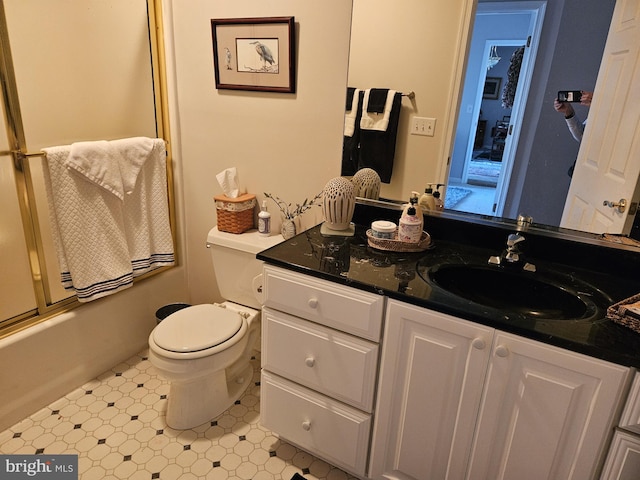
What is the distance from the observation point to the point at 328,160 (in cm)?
191

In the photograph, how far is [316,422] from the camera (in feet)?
5.14

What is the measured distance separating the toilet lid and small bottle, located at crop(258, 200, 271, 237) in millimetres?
397

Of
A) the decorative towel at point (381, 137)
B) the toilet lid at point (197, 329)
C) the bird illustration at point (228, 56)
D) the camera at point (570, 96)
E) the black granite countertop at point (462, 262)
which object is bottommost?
the toilet lid at point (197, 329)

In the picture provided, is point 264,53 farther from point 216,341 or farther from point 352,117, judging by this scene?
point 216,341

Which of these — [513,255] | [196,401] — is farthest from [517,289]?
[196,401]

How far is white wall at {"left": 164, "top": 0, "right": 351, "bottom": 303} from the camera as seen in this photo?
178cm

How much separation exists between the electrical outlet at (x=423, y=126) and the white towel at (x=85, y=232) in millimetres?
1347

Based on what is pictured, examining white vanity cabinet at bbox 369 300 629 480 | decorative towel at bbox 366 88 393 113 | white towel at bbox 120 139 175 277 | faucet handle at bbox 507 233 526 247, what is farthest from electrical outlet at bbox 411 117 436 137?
white towel at bbox 120 139 175 277

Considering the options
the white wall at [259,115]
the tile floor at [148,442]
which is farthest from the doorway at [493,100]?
the tile floor at [148,442]

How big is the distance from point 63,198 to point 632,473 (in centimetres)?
208

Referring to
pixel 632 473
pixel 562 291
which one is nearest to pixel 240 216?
pixel 562 291

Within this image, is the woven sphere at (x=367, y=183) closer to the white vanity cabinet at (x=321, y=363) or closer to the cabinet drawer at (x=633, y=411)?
the white vanity cabinet at (x=321, y=363)

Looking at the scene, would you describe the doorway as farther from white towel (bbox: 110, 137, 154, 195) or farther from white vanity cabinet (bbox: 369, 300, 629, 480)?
white towel (bbox: 110, 137, 154, 195)

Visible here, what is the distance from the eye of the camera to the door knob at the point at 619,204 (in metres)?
1.41
